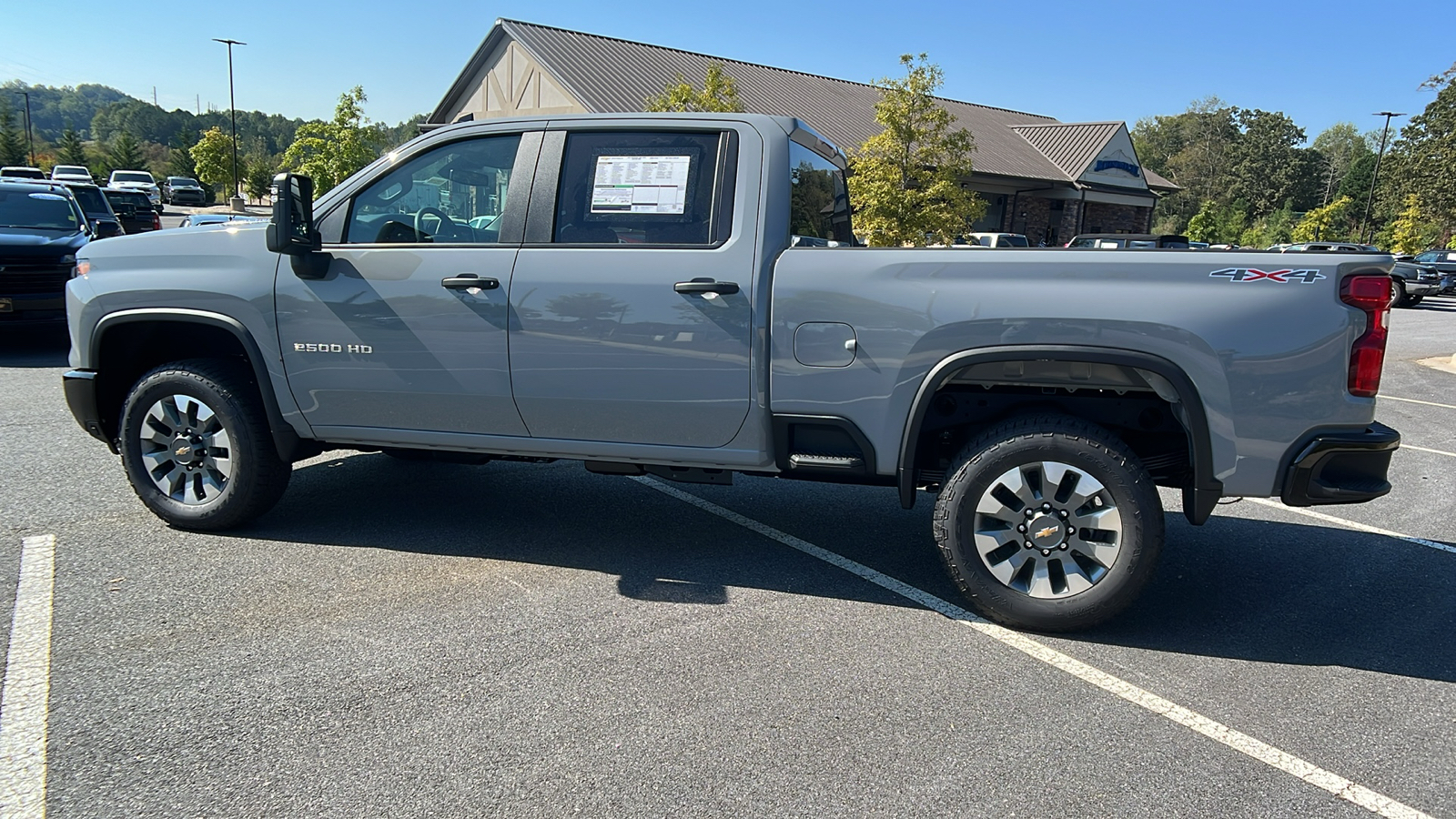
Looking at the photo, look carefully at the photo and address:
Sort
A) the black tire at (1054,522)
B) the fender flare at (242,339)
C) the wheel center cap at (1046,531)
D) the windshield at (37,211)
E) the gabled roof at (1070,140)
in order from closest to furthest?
the black tire at (1054,522), the wheel center cap at (1046,531), the fender flare at (242,339), the windshield at (37,211), the gabled roof at (1070,140)

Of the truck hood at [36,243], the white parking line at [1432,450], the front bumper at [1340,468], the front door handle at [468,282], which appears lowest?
the white parking line at [1432,450]

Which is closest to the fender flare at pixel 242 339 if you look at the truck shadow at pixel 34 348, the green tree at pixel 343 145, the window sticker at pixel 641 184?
the window sticker at pixel 641 184

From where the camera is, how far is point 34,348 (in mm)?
10742

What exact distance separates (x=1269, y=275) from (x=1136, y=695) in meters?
1.59

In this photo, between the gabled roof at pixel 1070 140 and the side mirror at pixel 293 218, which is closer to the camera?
the side mirror at pixel 293 218

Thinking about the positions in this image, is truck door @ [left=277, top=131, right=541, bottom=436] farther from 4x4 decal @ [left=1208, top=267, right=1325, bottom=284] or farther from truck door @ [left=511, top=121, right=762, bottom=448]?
4x4 decal @ [left=1208, top=267, right=1325, bottom=284]

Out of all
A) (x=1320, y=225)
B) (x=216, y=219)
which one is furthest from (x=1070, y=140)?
(x=216, y=219)

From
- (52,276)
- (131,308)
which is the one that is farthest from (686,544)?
(52,276)

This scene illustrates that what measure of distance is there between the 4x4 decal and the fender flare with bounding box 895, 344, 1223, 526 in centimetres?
38

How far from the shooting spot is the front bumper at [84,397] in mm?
4625

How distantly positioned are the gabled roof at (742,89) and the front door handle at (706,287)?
70.8 ft

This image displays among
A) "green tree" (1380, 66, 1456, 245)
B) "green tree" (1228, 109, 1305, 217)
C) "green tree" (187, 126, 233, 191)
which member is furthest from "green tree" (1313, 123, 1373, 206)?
"green tree" (187, 126, 233, 191)

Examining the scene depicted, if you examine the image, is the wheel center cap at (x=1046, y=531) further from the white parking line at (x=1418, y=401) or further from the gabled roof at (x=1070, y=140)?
the gabled roof at (x=1070, y=140)

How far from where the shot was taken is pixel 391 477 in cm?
585
